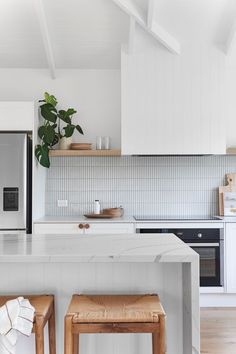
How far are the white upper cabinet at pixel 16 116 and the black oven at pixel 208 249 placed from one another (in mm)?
1697

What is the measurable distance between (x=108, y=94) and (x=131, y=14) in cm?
114

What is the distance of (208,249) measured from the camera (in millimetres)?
3766

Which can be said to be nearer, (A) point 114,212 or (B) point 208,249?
(B) point 208,249

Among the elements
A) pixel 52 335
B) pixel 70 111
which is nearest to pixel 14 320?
pixel 52 335

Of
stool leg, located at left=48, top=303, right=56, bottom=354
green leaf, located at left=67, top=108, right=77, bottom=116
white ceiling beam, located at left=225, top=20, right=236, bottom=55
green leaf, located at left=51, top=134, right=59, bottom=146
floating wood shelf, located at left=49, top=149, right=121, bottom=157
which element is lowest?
stool leg, located at left=48, top=303, right=56, bottom=354

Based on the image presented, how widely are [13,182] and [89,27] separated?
1.81 meters

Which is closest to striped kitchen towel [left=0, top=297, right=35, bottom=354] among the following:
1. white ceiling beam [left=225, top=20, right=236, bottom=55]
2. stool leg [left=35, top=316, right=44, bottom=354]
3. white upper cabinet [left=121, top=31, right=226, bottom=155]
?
stool leg [left=35, top=316, right=44, bottom=354]

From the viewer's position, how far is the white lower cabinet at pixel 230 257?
148 inches

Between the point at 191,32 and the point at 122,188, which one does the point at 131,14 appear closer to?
the point at 191,32

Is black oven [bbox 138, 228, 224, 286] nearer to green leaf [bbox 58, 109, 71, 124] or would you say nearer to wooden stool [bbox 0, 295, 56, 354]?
green leaf [bbox 58, 109, 71, 124]

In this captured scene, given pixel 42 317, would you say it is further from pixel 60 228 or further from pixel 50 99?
pixel 50 99

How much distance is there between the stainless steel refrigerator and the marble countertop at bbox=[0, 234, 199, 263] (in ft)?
4.52

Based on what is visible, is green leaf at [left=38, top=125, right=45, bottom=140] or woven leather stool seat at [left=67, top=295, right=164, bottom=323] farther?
green leaf at [left=38, top=125, right=45, bottom=140]

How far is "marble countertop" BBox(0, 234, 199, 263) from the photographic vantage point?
5.68 feet
